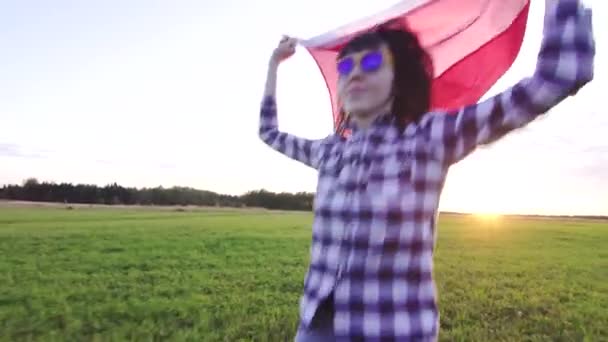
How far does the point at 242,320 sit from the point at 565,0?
5.23 m

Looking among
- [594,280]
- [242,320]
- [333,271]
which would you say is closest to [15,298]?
[242,320]

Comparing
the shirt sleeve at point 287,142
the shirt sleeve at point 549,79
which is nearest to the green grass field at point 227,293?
the shirt sleeve at point 287,142

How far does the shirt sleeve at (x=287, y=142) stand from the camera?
243 centimetres

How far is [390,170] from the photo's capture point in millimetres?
1925

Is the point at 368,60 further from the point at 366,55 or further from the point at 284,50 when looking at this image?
the point at 284,50

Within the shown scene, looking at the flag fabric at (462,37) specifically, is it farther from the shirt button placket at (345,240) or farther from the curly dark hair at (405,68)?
the shirt button placket at (345,240)

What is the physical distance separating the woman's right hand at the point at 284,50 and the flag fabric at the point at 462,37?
44 centimetres

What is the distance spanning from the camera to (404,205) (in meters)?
1.87

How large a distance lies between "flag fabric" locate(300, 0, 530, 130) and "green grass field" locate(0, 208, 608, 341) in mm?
3841

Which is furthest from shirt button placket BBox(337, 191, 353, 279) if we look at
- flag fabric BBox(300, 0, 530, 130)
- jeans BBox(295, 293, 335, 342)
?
flag fabric BBox(300, 0, 530, 130)

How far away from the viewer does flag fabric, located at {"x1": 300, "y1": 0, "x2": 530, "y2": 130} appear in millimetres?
2240

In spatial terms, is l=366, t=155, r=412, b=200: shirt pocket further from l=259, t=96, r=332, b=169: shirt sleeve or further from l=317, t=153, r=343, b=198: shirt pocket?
l=259, t=96, r=332, b=169: shirt sleeve

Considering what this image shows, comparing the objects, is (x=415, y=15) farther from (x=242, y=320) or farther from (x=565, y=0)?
(x=242, y=320)

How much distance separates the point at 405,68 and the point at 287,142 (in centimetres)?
72
